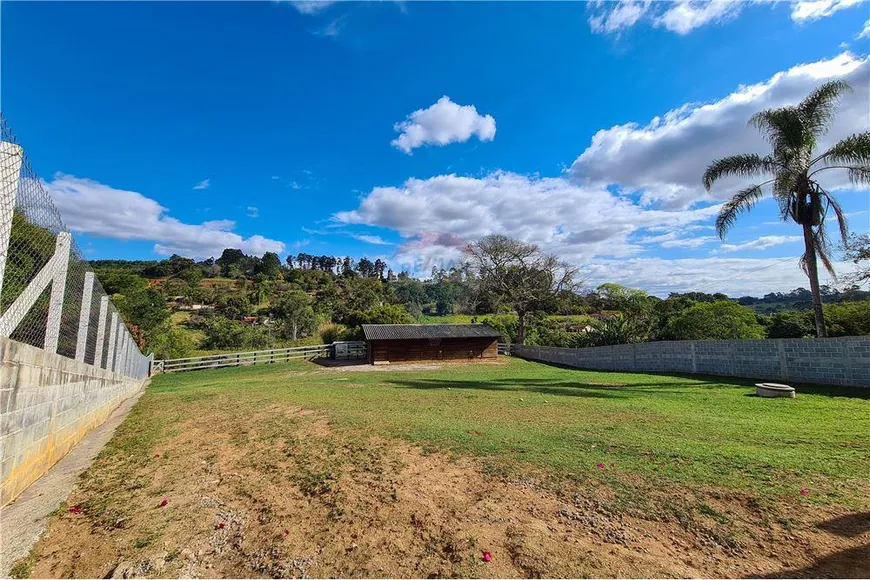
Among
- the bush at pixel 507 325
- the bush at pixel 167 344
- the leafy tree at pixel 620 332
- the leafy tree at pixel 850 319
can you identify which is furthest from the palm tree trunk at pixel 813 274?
the bush at pixel 167 344

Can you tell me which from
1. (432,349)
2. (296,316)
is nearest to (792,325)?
(432,349)

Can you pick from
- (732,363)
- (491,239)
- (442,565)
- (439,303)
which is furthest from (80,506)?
(439,303)

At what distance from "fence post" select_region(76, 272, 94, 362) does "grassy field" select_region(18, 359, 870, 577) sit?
157 cm

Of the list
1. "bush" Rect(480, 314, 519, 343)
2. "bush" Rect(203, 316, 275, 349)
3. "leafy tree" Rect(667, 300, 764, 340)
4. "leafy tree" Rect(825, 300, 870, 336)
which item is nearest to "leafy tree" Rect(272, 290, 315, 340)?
"bush" Rect(203, 316, 275, 349)

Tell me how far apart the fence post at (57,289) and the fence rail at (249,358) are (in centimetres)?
2066

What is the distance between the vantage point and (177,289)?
214 feet

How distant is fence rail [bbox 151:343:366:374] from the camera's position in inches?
913

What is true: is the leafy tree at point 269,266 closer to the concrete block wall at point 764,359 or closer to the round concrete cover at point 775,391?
the concrete block wall at point 764,359

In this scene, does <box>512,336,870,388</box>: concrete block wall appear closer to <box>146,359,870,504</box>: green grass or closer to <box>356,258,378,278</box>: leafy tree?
<box>146,359,870,504</box>: green grass

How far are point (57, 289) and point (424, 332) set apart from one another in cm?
2353

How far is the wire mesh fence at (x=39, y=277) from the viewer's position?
10.6 ft

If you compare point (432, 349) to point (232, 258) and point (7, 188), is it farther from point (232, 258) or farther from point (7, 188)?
point (232, 258)

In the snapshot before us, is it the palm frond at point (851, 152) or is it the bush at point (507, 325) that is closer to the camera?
the palm frond at point (851, 152)

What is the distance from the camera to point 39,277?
409 cm
